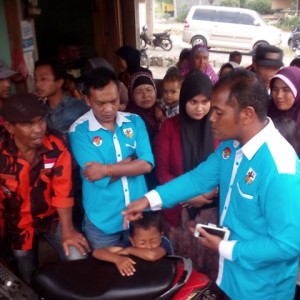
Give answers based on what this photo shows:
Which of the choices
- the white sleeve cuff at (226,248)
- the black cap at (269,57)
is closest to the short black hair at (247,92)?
the white sleeve cuff at (226,248)

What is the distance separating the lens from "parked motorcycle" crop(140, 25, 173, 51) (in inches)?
733

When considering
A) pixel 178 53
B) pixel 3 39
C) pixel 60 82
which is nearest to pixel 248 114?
pixel 60 82

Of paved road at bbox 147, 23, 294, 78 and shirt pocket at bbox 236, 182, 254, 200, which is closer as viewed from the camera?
shirt pocket at bbox 236, 182, 254, 200

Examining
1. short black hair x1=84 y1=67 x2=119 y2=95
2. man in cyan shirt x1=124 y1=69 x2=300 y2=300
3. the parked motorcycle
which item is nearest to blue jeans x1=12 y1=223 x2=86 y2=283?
short black hair x1=84 y1=67 x2=119 y2=95

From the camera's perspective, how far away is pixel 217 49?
1881 cm

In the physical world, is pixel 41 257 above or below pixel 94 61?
below

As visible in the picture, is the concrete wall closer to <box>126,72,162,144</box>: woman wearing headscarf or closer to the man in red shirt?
<box>126,72,162,144</box>: woman wearing headscarf

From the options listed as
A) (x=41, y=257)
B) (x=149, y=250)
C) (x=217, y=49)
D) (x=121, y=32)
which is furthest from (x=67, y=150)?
(x=217, y=49)

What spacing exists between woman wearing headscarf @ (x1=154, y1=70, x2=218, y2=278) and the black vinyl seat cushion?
802 millimetres

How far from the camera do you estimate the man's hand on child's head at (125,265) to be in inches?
73.8

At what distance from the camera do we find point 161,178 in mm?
2748

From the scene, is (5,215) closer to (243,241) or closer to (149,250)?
(149,250)

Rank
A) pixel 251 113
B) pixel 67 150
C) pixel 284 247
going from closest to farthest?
pixel 284 247, pixel 251 113, pixel 67 150

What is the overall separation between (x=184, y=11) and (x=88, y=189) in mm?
26369
